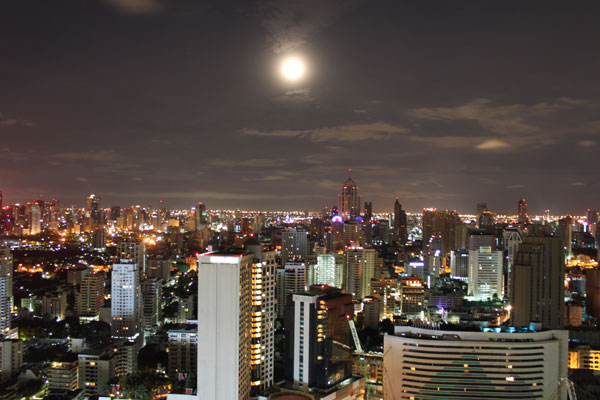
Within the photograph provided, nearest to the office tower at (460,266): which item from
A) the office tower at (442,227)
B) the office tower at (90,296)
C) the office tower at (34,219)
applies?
the office tower at (442,227)

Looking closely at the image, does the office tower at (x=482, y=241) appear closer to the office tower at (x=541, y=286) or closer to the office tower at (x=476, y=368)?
the office tower at (x=541, y=286)

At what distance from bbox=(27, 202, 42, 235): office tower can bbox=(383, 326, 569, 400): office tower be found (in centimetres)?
2485

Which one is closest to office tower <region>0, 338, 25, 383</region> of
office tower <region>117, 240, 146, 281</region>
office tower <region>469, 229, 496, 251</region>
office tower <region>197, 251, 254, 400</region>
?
office tower <region>197, 251, 254, 400</region>

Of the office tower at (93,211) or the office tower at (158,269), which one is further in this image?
the office tower at (93,211)

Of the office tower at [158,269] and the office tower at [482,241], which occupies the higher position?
the office tower at [482,241]

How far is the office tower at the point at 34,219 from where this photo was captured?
85.2 ft

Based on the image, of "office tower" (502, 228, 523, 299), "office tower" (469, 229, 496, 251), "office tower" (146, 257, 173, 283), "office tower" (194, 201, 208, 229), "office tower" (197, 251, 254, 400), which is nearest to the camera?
"office tower" (197, 251, 254, 400)

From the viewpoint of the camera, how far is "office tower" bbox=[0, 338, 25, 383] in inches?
356

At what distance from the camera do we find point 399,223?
30.3 meters

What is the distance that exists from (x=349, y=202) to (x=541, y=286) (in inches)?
578

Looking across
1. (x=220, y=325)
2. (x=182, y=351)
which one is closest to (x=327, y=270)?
(x=182, y=351)

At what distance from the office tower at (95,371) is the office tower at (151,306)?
384cm

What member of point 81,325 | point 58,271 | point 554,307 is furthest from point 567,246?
point 58,271

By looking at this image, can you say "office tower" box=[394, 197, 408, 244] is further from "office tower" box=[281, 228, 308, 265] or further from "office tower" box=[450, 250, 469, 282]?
"office tower" box=[281, 228, 308, 265]
